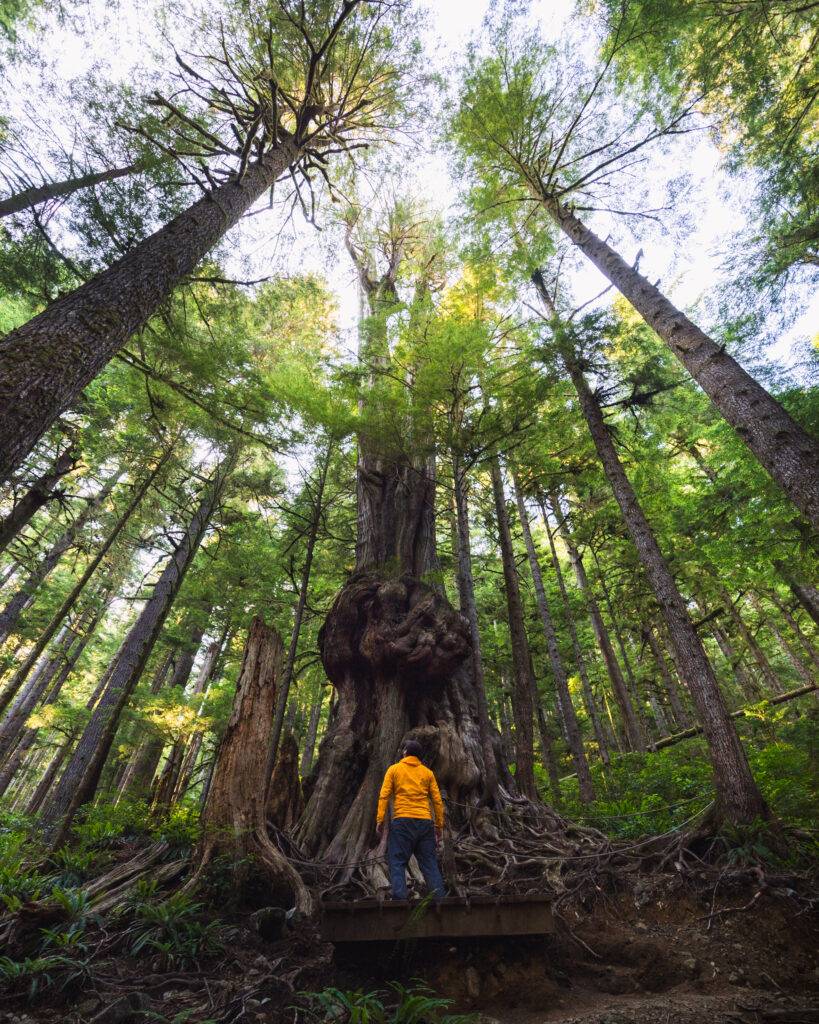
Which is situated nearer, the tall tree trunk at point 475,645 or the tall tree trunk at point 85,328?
the tall tree trunk at point 85,328

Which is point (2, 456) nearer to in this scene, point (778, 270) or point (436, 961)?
point (436, 961)

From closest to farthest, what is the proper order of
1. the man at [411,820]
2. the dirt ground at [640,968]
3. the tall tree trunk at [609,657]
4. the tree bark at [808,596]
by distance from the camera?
the dirt ground at [640,968], the man at [411,820], the tree bark at [808,596], the tall tree trunk at [609,657]

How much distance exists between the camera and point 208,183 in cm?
812

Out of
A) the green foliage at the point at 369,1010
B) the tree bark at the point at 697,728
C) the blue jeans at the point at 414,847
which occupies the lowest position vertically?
the green foliage at the point at 369,1010

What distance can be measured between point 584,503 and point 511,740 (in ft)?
45.5

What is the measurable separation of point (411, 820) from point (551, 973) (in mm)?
1628

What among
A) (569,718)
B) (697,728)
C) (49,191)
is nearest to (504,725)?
(697,728)

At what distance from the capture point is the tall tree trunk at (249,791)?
14.7 ft

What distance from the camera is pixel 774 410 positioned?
212 inches

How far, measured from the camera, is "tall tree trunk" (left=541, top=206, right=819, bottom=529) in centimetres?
486

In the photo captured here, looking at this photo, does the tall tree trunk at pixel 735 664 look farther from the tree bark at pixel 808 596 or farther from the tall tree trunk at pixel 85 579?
the tall tree trunk at pixel 85 579

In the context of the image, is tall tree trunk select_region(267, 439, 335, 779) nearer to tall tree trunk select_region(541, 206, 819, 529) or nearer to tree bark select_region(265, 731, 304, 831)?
tree bark select_region(265, 731, 304, 831)

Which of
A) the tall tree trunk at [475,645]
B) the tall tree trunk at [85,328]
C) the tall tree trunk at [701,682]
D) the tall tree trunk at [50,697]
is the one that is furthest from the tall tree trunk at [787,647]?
the tall tree trunk at [50,697]

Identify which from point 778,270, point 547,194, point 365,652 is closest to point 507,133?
point 547,194
